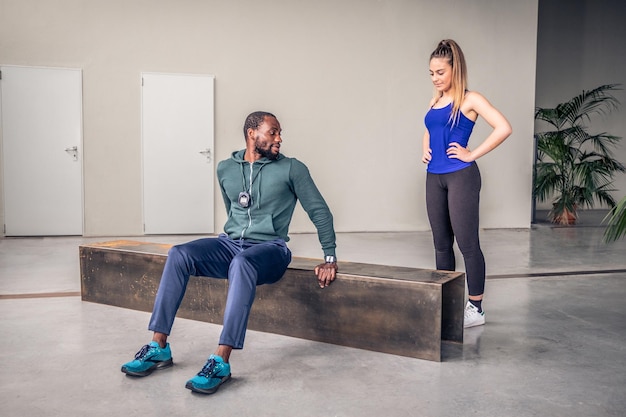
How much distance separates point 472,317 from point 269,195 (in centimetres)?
138

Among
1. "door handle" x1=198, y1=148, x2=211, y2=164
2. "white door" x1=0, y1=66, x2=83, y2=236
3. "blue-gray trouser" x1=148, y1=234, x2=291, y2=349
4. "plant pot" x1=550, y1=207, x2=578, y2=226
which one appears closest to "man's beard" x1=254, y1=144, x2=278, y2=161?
"blue-gray trouser" x1=148, y1=234, x2=291, y2=349

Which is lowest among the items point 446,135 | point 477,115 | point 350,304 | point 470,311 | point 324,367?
point 324,367

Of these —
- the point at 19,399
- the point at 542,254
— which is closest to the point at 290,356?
the point at 19,399

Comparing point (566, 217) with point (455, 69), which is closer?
point (455, 69)

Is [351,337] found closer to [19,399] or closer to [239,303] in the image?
[239,303]

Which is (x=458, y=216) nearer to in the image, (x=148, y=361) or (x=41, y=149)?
(x=148, y=361)

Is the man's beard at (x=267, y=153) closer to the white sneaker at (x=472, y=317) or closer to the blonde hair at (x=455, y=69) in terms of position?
the blonde hair at (x=455, y=69)

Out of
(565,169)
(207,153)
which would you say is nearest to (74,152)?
(207,153)

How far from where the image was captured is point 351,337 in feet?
9.96

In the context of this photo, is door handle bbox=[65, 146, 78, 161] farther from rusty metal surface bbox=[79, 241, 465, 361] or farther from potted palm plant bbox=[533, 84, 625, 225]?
potted palm plant bbox=[533, 84, 625, 225]

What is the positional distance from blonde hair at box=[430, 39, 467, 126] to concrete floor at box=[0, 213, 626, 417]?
47.9 inches

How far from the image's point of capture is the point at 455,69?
319 centimetres

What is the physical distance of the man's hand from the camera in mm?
2920

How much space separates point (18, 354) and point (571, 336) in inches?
108
